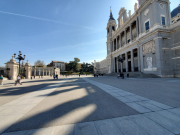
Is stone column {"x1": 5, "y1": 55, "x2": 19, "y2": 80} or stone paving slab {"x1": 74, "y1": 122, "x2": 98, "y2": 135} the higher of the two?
stone column {"x1": 5, "y1": 55, "x2": 19, "y2": 80}

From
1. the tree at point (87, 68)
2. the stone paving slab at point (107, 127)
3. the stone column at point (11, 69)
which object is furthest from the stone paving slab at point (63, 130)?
the tree at point (87, 68)

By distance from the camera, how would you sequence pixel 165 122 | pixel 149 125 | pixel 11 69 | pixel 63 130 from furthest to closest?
pixel 11 69
pixel 165 122
pixel 149 125
pixel 63 130

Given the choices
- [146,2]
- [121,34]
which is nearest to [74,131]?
[146,2]

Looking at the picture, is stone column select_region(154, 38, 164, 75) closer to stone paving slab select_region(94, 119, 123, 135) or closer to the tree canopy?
stone paving slab select_region(94, 119, 123, 135)

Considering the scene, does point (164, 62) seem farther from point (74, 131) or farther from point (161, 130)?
point (74, 131)

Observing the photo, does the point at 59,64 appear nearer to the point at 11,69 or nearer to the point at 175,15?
the point at 11,69

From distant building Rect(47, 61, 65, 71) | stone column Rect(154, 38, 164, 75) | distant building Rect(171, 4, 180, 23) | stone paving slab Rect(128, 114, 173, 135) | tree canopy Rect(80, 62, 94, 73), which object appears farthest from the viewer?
distant building Rect(47, 61, 65, 71)

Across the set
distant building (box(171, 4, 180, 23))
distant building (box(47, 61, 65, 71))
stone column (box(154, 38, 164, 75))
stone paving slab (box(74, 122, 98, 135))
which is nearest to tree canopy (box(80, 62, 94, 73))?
distant building (box(47, 61, 65, 71))

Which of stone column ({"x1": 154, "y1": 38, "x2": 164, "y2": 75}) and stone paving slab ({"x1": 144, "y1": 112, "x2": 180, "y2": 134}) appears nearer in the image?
stone paving slab ({"x1": 144, "y1": 112, "x2": 180, "y2": 134})

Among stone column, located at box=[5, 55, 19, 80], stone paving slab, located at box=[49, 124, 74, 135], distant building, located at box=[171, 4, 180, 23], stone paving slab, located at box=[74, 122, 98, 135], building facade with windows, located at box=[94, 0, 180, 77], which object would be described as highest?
distant building, located at box=[171, 4, 180, 23]

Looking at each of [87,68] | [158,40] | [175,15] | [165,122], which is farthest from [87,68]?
[165,122]

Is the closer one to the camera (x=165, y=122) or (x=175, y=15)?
(x=165, y=122)

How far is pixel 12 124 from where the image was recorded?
247cm

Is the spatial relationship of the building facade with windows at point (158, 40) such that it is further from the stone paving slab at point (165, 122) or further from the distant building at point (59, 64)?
the distant building at point (59, 64)
